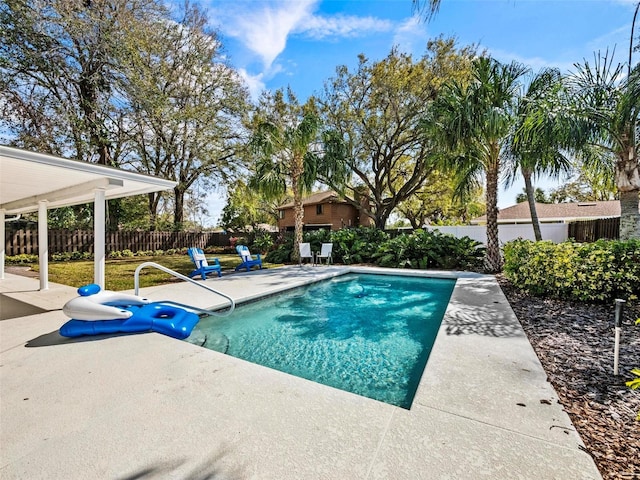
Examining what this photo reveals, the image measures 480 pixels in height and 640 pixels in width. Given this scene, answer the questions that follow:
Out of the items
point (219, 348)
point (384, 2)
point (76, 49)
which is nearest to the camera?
point (384, 2)

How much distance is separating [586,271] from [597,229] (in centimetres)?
880

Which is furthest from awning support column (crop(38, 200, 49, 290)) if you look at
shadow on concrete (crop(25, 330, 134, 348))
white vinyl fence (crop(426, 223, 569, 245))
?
white vinyl fence (crop(426, 223, 569, 245))

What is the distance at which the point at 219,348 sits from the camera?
468cm

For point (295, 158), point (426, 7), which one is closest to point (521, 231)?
point (295, 158)

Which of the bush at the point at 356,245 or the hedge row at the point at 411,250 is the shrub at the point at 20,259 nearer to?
the hedge row at the point at 411,250

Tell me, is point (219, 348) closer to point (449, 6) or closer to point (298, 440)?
point (298, 440)

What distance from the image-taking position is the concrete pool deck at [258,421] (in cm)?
178

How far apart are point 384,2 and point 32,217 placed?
87.1 feet

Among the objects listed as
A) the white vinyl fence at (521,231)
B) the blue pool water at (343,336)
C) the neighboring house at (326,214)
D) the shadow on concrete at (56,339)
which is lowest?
the blue pool water at (343,336)

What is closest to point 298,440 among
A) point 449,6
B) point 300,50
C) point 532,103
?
point 449,6

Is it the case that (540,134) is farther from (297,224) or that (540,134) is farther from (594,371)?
(297,224)

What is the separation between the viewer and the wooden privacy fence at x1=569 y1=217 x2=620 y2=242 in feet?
34.7

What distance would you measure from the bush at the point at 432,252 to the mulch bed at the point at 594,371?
6137mm

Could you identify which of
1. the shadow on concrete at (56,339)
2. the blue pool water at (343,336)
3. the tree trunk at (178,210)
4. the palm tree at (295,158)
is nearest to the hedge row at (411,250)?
the palm tree at (295,158)
